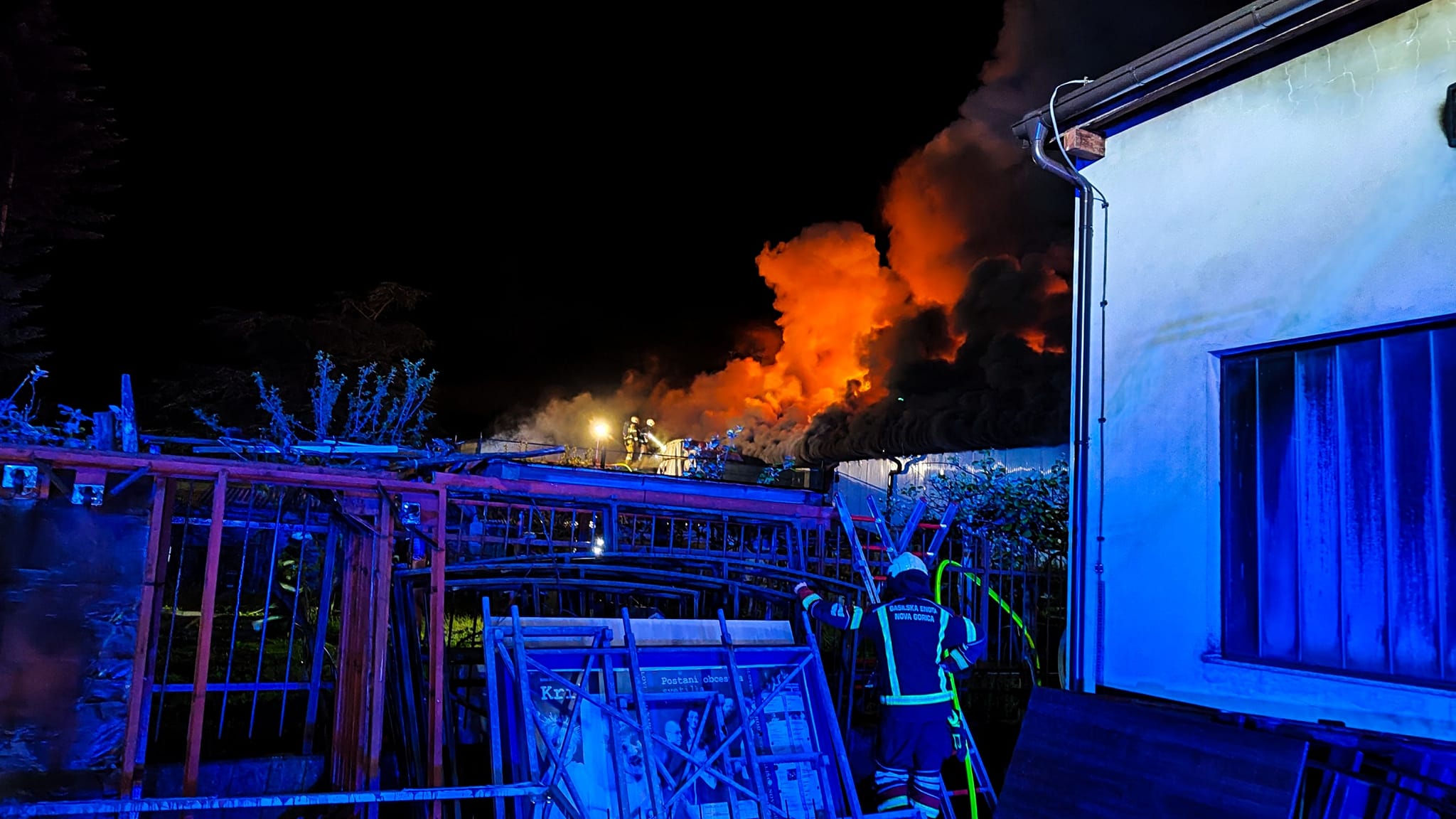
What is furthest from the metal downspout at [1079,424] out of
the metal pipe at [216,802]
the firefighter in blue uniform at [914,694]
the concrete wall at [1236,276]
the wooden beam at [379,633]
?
the wooden beam at [379,633]

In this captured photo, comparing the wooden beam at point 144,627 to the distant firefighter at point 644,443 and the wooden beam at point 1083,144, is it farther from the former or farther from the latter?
the distant firefighter at point 644,443

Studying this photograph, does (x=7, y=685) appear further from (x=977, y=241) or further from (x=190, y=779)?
(x=977, y=241)

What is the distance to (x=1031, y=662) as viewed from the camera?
8.45 metres

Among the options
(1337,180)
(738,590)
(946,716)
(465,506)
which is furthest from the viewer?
(465,506)

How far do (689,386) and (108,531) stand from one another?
43.7 metres

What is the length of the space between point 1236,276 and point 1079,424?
139cm

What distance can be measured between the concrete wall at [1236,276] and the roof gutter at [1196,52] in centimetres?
21

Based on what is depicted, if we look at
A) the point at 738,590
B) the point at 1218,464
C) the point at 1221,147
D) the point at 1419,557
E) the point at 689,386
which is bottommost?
the point at 738,590

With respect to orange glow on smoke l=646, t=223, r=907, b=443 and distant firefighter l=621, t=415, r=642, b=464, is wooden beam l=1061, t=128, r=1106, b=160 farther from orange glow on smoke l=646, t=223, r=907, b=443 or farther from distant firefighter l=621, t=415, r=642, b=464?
orange glow on smoke l=646, t=223, r=907, b=443

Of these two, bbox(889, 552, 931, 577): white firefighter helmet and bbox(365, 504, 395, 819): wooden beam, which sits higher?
bbox(889, 552, 931, 577): white firefighter helmet

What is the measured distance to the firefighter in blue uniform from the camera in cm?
591

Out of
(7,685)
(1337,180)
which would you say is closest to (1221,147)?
(1337,180)

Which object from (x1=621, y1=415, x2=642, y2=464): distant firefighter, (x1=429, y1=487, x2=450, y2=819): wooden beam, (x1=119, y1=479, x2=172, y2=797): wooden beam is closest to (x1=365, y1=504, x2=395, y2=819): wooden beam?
(x1=429, y1=487, x2=450, y2=819): wooden beam

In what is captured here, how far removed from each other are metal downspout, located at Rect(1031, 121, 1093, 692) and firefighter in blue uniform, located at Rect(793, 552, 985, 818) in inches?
29.1
